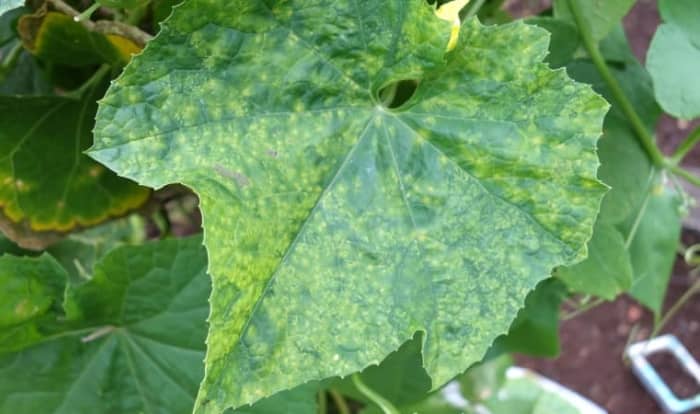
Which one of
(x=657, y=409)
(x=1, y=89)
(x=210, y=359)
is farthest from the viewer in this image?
(x=657, y=409)

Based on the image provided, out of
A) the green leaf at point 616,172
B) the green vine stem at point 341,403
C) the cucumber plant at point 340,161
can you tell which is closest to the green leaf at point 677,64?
the cucumber plant at point 340,161

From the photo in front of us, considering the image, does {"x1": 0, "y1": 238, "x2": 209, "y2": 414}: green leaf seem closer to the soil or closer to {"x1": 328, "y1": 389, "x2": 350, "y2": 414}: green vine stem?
{"x1": 328, "y1": 389, "x2": 350, "y2": 414}: green vine stem

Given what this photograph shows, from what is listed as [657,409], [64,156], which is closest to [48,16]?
[64,156]

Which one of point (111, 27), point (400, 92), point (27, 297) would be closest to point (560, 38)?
point (400, 92)

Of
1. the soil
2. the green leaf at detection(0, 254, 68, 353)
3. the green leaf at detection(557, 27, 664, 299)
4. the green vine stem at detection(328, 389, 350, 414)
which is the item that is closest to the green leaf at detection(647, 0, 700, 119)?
the green leaf at detection(557, 27, 664, 299)

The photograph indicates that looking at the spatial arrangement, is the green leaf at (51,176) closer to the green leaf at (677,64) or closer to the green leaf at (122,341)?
the green leaf at (122,341)

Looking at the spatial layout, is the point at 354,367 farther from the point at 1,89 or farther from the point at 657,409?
the point at 657,409
